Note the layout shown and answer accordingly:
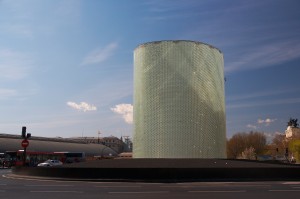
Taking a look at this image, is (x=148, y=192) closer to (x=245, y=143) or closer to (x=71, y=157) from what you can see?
(x=71, y=157)

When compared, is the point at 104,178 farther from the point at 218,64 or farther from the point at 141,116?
the point at 218,64

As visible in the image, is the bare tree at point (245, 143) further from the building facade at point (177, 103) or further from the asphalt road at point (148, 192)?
the asphalt road at point (148, 192)

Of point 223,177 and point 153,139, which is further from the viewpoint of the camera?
point 153,139

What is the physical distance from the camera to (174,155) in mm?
44250

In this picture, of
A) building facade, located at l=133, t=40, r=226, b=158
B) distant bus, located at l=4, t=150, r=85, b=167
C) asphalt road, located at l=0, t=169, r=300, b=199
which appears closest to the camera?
asphalt road, located at l=0, t=169, r=300, b=199

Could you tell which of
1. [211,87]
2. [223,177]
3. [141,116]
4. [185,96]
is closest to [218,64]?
[211,87]

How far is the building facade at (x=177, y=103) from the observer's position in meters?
44.2

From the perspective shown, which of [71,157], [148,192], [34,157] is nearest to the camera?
[148,192]

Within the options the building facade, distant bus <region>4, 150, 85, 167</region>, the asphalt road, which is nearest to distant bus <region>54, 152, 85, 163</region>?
distant bus <region>4, 150, 85, 167</region>

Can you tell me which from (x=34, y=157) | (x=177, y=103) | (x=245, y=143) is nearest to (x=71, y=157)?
(x=34, y=157)

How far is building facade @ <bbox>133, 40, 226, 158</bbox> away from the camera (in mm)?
44188

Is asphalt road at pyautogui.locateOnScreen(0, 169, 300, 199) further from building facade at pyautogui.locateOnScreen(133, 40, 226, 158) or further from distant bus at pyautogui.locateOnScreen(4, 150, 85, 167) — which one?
distant bus at pyautogui.locateOnScreen(4, 150, 85, 167)

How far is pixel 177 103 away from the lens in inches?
1735

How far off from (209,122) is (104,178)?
20025 mm
